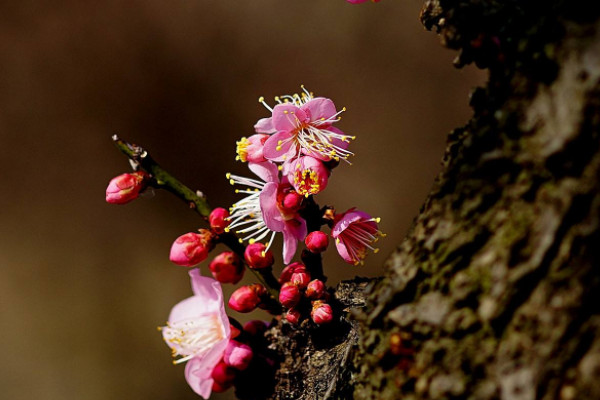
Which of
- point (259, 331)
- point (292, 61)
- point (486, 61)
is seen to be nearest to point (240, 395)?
point (259, 331)

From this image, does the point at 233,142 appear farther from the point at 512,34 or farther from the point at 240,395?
the point at 512,34

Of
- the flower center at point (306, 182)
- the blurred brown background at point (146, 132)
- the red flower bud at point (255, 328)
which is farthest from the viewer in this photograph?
the blurred brown background at point (146, 132)

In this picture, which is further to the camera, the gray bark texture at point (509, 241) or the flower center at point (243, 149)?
the flower center at point (243, 149)

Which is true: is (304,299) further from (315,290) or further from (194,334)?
(194,334)

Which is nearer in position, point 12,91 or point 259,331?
point 259,331

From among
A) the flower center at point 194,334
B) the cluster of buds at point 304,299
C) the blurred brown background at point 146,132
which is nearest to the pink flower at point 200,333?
the flower center at point 194,334

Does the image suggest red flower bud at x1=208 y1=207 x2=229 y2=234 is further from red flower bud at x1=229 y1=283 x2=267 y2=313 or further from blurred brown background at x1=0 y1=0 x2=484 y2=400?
blurred brown background at x1=0 y1=0 x2=484 y2=400

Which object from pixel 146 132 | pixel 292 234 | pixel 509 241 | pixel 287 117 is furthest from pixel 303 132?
pixel 146 132

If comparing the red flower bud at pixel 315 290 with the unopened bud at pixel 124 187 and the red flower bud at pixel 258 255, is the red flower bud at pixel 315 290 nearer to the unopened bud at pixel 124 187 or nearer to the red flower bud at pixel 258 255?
the red flower bud at pixel 258 255
